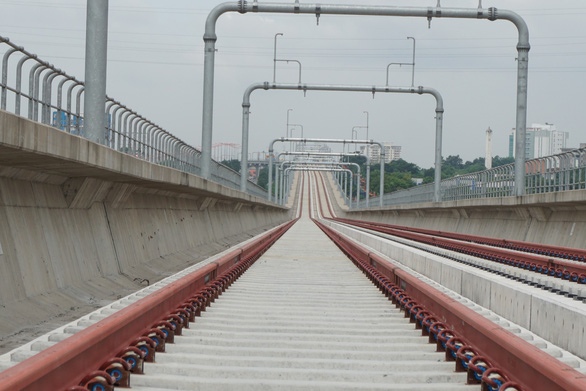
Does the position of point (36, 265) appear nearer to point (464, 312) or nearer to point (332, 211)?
point (464, 312)

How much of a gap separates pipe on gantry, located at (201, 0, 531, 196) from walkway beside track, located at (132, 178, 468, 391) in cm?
1181

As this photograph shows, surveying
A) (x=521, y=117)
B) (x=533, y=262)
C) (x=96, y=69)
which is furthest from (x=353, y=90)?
(x=96, y=69)

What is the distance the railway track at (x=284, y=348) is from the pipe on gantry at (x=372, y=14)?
489 inches

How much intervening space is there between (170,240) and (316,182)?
552 feet

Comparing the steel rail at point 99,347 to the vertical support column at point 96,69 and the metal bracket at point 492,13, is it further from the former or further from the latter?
the metal bracket at point 492,13

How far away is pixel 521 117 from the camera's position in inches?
848

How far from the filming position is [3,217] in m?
7.18

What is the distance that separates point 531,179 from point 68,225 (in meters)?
16.0

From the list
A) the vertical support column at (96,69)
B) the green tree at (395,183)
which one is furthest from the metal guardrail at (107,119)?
→ the green tree at (395,183)

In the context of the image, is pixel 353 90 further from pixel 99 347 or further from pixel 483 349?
pixel 99 347

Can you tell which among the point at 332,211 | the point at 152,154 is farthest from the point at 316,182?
the point at 152,154

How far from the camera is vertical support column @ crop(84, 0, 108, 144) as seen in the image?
33.0 feet

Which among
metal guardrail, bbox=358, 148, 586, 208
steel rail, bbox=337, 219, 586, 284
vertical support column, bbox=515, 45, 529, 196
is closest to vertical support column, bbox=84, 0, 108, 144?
steel rail, bbox=337, 219, 586, 284

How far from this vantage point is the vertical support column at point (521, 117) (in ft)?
69.4
